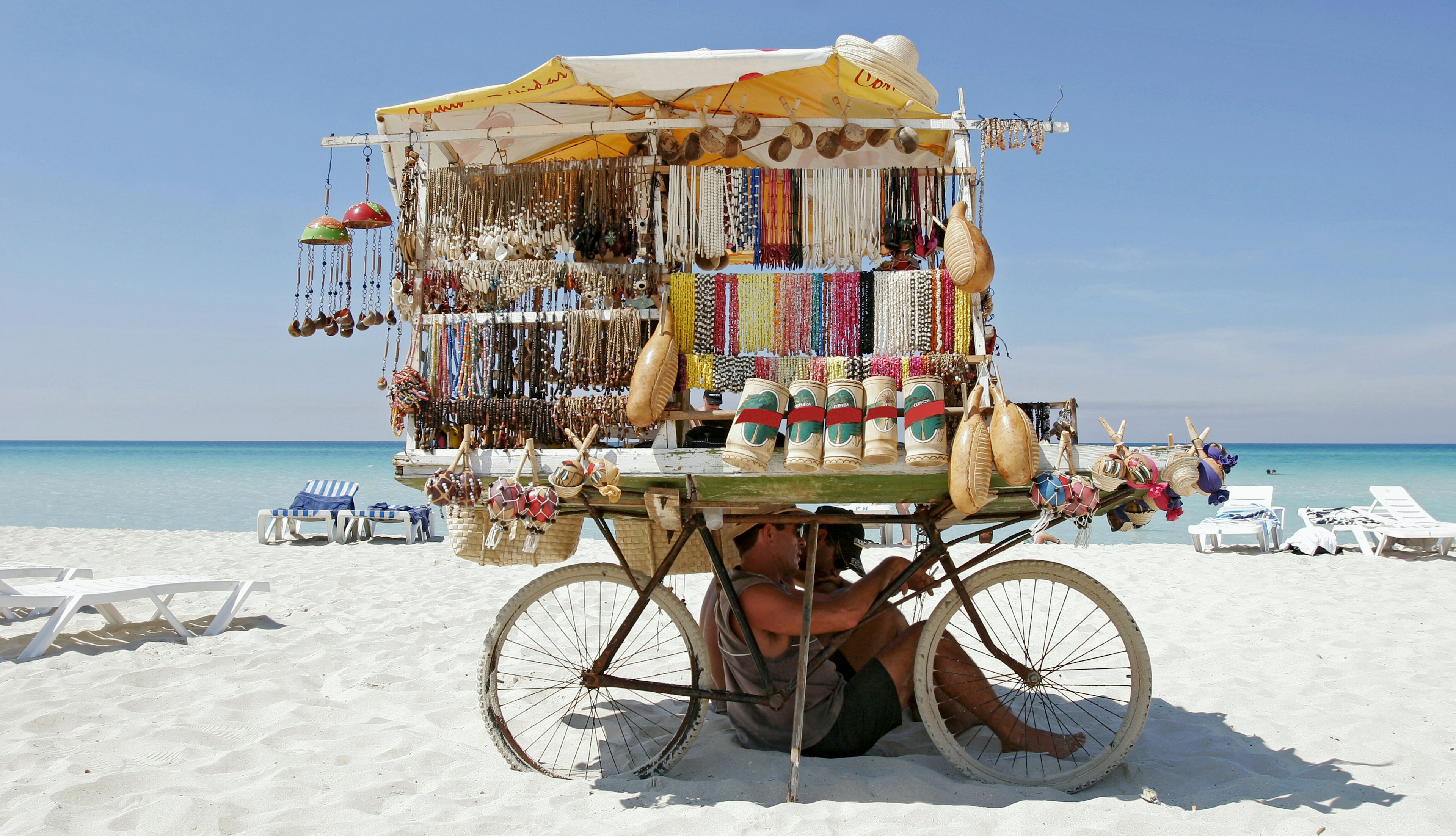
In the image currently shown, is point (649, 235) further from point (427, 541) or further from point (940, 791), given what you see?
point (427, 541)

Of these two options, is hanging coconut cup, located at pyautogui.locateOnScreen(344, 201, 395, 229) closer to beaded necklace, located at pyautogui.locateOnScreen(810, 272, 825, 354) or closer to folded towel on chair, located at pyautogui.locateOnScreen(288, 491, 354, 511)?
beaded necklace, located at pyautogui.locateOnScreen(810, 272, 825, 354)

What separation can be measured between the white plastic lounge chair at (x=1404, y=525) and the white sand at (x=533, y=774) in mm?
4244

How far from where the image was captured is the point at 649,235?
360cm

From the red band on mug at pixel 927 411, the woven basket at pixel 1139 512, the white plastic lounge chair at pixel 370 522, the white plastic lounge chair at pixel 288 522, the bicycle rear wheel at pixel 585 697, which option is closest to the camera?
the red band on mug at pixel 927 411

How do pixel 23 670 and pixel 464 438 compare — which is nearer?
pixel 464 438

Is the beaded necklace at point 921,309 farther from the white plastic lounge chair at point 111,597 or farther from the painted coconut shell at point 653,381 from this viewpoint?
the white plastic lounge chair at point 111,597

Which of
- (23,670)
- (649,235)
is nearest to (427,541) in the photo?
(23,670)

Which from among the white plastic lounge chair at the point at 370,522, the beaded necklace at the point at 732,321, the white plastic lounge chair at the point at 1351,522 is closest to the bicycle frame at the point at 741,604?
the beaded necklace at the point at 732,321

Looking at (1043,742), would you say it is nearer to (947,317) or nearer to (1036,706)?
(1036,706)

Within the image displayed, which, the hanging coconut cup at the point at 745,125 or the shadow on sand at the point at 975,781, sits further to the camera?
the hanging coconut cup at the point at 745,125

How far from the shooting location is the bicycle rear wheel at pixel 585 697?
10.9 feet

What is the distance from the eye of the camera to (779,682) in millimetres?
3408

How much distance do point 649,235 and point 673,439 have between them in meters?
0.96

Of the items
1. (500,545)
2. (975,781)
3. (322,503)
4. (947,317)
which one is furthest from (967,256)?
(322,503)
